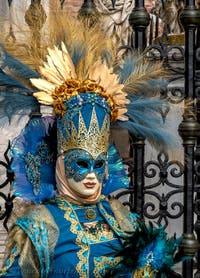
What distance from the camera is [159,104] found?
6.52m

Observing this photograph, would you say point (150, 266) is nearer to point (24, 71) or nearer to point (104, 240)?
point (104, 240)

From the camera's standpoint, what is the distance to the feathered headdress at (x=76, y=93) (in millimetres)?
6160

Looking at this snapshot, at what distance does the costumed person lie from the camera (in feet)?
19.8

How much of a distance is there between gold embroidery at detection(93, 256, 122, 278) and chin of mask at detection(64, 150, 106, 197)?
0.31m

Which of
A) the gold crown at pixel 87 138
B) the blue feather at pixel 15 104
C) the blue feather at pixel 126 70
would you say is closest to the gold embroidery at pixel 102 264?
the gold crown at pixel 87 138

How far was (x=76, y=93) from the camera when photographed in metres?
6.18

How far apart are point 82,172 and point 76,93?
1.27ft

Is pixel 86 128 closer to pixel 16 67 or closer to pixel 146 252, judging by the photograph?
pixel 16 67

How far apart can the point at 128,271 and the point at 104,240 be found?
0.24 m

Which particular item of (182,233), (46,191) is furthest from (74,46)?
(182,233)

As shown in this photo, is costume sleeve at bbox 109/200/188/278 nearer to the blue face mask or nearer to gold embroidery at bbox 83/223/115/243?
gold embroidery at bbox 83/223/115/243

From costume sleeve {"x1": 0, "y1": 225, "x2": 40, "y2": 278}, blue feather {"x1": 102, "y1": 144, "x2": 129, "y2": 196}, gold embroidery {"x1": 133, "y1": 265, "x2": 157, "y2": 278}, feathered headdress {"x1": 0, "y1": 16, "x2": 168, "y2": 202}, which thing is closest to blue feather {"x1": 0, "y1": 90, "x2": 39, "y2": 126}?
feathered headdress {"x1": 0, "y1": 16, "x2": 168, "y2": 202}

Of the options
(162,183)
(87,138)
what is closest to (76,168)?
(87,138)

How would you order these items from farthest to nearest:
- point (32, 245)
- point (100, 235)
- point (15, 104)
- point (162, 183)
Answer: point (162, 183)
point (15, 104)
point (100, 235)
point (32, 245)
